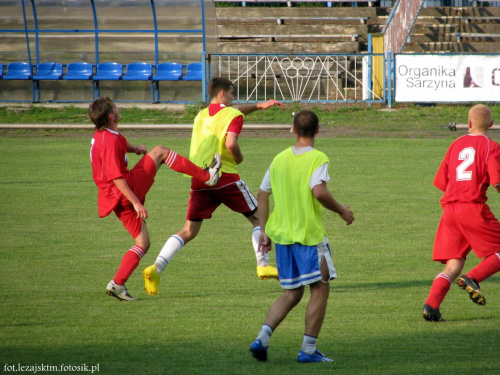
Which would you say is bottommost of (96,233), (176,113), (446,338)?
(176,113)

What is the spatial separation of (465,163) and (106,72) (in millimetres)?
21846

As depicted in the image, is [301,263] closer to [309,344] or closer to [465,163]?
Answer: [309,344]

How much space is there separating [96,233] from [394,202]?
14.5 feet

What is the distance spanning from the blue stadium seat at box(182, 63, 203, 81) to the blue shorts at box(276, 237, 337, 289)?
68.5 ft

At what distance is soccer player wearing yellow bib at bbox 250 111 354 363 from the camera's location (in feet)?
15.3

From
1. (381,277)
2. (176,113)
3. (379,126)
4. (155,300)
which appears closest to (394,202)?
(381,277)

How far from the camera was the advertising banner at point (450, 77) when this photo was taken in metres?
21.1

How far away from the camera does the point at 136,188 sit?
6.39 m

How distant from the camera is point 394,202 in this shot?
433 inches

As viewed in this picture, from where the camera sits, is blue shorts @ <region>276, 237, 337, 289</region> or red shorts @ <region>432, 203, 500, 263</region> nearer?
blue shorts @ <region>276, 237, 337, 289</region>

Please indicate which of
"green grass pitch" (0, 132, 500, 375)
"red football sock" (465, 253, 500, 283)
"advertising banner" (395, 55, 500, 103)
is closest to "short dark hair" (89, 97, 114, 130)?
"green grass pitch" (0, 132, 500, 375)

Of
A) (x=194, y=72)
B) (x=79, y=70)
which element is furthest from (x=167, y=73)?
(x=79, y=70)

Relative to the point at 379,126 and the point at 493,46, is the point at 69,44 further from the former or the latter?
the point at 493,46

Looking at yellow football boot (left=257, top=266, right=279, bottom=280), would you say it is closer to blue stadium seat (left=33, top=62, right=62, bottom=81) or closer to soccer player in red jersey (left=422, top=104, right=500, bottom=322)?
soccer player in red jersey (left=422, top=104, right=500, bottom=322)
